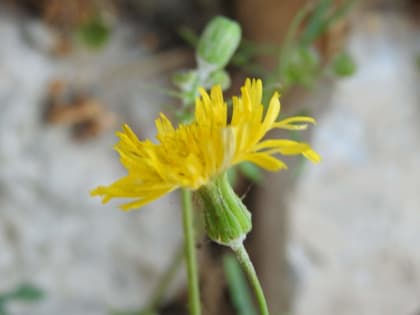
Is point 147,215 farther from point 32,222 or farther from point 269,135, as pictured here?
point 269,135

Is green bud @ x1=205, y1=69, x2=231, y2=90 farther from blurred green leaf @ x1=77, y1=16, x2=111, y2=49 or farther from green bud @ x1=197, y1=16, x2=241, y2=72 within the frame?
blurred green leaf @ x1=77, y1=16, x2=111, y2=49

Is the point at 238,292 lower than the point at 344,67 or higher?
lower

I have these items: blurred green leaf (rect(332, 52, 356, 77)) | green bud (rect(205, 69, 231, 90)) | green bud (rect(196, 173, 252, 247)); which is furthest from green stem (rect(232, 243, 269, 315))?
blurred green leaf (rect(332, 52, 356, 77))

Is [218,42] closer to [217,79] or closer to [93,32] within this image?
[217,79]

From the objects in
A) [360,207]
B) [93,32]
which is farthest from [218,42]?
[93,32]

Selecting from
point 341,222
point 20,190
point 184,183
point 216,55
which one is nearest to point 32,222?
point 20,190

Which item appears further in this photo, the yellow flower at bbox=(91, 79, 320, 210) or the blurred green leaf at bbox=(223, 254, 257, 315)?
the blurred green leaf at bbox=(223, 254, 257, 315)

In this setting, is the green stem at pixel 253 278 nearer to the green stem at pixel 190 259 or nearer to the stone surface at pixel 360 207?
the green stem at pixel 190 259
